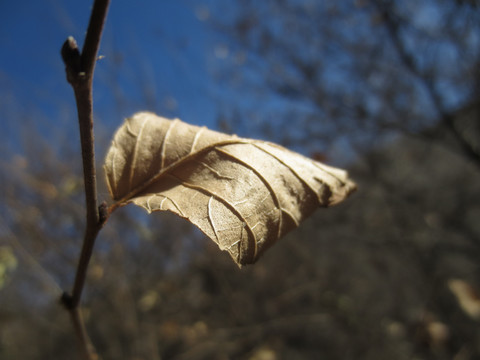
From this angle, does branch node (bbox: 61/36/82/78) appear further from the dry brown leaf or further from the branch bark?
the dry brown leaf

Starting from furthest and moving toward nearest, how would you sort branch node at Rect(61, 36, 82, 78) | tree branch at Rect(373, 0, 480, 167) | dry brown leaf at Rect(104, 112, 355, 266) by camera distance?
tree branch at Rect(373, 0, 480, 167) < dry brown leaf at Rect(104, 112, 355, 266) < branch node at Rect(61, 36, 82, 78)

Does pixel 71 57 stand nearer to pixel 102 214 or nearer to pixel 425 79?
pixel 102 214

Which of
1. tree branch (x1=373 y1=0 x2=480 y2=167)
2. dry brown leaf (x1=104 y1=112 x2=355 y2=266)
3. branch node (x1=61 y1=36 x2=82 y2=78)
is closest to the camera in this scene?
branch node (x1=61 y1=36 x2=82 y2=78)

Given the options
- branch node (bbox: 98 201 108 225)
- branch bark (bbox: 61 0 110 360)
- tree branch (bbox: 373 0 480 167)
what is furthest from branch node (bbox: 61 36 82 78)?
tree branch (bbox: 373 0 480 167)

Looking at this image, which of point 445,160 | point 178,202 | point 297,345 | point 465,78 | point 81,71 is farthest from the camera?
point 445,160

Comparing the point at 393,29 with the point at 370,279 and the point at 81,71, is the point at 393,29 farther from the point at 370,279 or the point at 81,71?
the point at 370,279

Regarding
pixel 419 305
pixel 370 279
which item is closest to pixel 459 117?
pixel 419 305

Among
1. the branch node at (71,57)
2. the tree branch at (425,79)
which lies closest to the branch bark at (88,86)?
the branch node at (71,57)

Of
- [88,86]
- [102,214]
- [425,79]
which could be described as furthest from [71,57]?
[425,79]

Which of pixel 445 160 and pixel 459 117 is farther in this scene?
pixel 445 160
